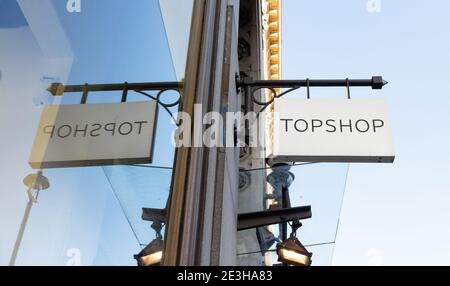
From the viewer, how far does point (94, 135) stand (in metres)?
1.74

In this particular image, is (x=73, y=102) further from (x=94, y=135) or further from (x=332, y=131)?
(x=332, y=131)

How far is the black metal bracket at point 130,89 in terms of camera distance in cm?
144

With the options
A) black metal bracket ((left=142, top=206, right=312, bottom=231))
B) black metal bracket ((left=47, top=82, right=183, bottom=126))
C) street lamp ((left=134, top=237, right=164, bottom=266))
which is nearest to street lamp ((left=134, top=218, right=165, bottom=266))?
street lamp ((left=134, top=237, right=164, bottom=266))

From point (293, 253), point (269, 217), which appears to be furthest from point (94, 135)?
point (293, 253)

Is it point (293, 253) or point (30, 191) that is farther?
point (293, 253)

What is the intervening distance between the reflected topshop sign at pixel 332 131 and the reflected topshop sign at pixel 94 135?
145cm

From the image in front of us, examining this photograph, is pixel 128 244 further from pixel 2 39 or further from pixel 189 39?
pixel 189 39

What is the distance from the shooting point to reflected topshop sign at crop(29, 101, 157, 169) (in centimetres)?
132

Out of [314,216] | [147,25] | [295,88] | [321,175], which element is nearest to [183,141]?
[147,25]

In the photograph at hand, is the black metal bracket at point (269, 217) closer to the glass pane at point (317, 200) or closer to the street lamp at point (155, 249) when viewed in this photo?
the glass pane at point (317, 200)

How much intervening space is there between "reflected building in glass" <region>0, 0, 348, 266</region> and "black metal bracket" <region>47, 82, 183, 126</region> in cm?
1

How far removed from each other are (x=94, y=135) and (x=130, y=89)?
1.45ft

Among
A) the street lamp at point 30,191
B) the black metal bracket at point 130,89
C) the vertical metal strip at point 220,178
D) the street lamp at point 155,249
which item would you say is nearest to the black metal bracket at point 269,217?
the vertical metal strip at point 220,178

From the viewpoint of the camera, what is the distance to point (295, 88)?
13.6 feet
